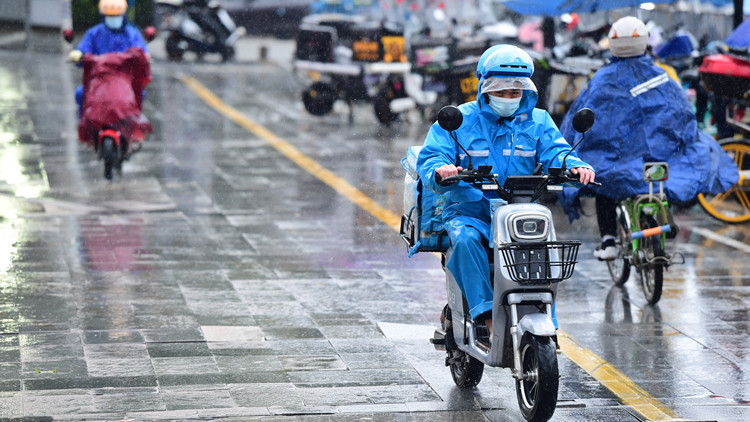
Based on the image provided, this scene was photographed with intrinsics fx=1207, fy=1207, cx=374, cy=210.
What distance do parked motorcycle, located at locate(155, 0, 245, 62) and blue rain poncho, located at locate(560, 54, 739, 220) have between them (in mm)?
19485

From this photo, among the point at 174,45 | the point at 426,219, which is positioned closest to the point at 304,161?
the point at 426,219

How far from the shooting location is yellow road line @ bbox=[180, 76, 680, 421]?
18.2 feet

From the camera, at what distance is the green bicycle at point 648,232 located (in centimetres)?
757

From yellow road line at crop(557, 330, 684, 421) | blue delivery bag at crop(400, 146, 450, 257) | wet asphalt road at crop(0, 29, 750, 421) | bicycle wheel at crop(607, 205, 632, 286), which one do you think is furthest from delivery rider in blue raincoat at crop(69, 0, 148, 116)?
blue delivery bag at crop(400, 146, 450, 257)

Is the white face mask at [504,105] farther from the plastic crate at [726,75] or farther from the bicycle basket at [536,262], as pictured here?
the plastic crate at [726,75]

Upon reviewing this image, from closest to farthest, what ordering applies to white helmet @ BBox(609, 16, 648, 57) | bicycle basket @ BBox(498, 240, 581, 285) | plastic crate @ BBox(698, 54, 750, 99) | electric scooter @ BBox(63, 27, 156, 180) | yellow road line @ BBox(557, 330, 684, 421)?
bicycle basket @ BBox(498, 240, 581, 285), yellow road line @ BBox(557, 330, 684, 421), white helmet @ BBox(609, 16, 648, 57), plastic crate @ BBox(698, 54, 750, 99), electric scooter @ BBox(63, 27, 156, 180)

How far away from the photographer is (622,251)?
7.95 meters

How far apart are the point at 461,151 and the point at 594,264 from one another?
143 inches

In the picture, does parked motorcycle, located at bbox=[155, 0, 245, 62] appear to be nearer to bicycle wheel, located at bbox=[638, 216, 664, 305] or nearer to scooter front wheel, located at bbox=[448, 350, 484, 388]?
bicycle wheel, located at bbox=[638, 216, 664, 305]

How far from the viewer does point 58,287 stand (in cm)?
756

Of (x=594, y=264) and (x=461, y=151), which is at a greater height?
(x=461, y=151)

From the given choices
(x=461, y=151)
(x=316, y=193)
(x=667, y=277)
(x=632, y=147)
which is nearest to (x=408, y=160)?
(x=461, y=151)

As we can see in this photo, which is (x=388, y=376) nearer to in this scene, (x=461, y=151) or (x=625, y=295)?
(x=461, y=151)

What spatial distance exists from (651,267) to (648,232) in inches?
8.9
